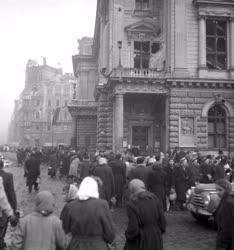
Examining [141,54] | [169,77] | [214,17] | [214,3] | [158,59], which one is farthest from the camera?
[141,54]

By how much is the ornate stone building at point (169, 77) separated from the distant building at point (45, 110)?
66697 millimetres

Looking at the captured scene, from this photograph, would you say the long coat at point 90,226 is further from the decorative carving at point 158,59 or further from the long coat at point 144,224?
the decorative carving at point 158,59

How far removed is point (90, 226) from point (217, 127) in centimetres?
2534

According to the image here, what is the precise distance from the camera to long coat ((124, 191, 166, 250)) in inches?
247

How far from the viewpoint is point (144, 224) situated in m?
6.32

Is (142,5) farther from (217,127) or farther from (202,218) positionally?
(202,218)

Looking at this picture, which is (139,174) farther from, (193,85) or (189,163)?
(193,85)

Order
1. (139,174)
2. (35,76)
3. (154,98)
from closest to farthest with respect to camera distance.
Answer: (139,174)
(154,98)
(35,76)

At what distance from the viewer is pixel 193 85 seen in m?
28.9

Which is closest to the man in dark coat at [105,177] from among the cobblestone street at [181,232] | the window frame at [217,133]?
the cobblestone street at [181,232]

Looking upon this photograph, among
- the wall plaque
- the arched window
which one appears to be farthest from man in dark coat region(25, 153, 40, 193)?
the arched window

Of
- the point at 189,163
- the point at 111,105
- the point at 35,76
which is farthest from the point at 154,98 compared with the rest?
the point at 35,76

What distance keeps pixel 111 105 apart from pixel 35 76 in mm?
100022

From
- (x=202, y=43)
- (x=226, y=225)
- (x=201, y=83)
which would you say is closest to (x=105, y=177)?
(x=226, y=225)
